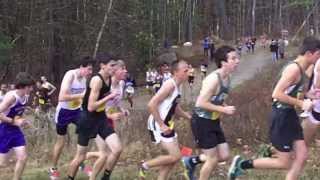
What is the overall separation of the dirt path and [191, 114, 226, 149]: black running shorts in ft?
63.4

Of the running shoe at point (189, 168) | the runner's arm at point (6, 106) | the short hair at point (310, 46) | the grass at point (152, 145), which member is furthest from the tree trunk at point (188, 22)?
the short hair at point (310, 46)

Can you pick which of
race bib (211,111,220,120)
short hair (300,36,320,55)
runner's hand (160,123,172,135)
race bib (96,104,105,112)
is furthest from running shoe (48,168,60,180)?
short hair (300,36,320,55)

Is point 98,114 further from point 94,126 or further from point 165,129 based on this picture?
point 165,129

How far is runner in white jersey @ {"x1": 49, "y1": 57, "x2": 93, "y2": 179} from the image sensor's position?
933cm

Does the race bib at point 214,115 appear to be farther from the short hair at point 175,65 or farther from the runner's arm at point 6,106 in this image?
the runner's arm at point 6,106

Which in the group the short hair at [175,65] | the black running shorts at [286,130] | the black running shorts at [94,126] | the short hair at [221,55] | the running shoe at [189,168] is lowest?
the running shoe at [189,168]

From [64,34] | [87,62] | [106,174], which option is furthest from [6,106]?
[64,34]

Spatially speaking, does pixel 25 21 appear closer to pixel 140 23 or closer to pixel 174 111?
pixel 140 23

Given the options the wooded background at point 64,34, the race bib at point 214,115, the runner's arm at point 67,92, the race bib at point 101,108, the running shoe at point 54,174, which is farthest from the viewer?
the wooded background at point 64,34

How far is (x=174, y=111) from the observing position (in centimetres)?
797

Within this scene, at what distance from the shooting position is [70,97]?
9.28 m

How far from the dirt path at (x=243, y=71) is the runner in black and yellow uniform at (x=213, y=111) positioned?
19.3m

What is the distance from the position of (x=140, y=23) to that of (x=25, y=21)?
8776 millimetres

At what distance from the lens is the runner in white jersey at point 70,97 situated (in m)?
9.33
